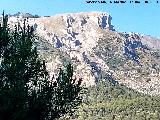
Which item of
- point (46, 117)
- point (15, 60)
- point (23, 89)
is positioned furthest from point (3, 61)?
point (46, 117)

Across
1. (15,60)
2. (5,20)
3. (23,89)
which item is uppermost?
(5,20)

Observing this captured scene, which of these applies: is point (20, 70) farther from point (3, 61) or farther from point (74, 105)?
point (74, 105)

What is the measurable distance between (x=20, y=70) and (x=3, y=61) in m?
1.17

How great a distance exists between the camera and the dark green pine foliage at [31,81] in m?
23.5

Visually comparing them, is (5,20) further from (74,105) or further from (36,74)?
(74,105)

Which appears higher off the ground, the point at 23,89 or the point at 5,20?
the point at 5,20

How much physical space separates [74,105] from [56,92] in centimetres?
140

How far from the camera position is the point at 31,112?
923 inches

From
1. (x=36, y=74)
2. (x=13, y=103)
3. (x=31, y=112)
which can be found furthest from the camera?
(x=36, y=74)

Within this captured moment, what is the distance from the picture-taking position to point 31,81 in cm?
2533

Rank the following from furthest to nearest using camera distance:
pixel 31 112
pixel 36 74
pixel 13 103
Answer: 1. pixel 36 74
2. pixel 31 112
3. pixel 13 103

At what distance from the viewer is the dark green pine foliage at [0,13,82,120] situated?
23484 mm

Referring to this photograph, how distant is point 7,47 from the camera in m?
25.4

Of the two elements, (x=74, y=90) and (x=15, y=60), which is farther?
(x=74, y=90)
